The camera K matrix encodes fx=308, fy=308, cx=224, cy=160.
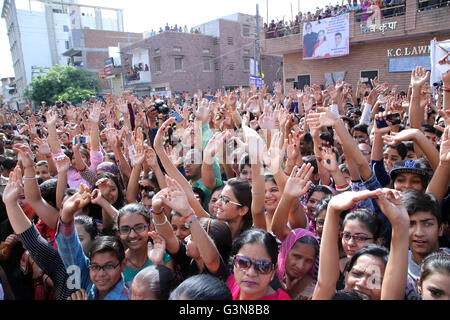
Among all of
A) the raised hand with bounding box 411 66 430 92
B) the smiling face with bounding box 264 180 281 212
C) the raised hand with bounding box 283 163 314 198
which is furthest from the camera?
the raised hand with bounding box 411 66 430 92

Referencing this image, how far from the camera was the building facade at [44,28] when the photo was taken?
A: 4297cm

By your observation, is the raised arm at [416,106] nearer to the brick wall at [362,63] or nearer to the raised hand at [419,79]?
the raised hand at [419,79]

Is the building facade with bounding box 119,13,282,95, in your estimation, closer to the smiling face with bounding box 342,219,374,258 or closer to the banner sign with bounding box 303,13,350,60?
the banner sign with bounding box 303,13,350,60

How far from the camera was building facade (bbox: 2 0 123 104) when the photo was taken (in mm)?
42969

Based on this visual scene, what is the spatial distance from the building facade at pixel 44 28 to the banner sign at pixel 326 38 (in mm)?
36776

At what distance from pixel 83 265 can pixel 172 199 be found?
788mm

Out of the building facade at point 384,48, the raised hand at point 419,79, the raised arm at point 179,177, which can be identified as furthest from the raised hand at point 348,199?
the building facade at point 384,48

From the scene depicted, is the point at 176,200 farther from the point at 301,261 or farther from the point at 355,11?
the point at 355,11

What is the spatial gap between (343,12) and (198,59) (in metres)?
14.2

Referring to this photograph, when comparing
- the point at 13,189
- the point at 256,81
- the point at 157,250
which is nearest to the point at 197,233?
the point at 157,250

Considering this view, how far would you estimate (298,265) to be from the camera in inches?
77.4

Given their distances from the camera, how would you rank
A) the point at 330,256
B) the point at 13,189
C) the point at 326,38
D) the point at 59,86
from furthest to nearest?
the point at 59,86 < the point at 326,38 < the point at 13,189 < the point at 330,256

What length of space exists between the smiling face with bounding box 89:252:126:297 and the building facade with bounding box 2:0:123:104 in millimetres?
46966

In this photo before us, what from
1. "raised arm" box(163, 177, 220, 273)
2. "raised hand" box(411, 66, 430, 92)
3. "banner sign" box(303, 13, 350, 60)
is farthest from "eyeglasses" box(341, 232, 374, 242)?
"banner sign" box(303, 13, 350, 60)
